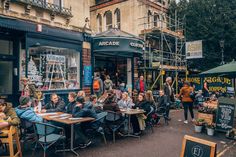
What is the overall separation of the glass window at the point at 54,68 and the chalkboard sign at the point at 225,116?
22.6ft

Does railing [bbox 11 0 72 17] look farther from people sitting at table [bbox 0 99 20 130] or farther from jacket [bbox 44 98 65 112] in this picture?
people sitting at table [bbox 0 99 20 130]

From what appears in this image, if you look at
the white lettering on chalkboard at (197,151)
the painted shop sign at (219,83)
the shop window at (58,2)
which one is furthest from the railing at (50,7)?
the painted shop sign at (219,83)

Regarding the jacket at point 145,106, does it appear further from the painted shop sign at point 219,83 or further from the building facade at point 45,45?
the painted shop sign at point 219,83

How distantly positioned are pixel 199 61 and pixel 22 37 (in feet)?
59.7

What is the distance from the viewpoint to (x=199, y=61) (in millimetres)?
23203

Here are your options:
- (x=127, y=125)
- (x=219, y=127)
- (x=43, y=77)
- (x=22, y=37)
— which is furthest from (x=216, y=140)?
(x=22, y=37)

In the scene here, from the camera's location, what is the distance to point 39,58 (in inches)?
423

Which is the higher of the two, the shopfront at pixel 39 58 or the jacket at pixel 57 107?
the shopfront at pixel 39 58

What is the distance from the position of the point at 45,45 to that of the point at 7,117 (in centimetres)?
536

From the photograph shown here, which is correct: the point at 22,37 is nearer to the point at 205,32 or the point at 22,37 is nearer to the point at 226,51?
the point at 205,32

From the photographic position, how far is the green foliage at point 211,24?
2064 cm

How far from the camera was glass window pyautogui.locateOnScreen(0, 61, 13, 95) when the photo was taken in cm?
966

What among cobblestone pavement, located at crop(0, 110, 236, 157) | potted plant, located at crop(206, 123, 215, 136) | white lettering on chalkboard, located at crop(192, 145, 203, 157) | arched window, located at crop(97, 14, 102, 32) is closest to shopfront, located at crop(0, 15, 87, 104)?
cobblestone pavement, located at crop(0, 110, 236, 157)

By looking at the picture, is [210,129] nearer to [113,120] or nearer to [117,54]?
[113,120]
